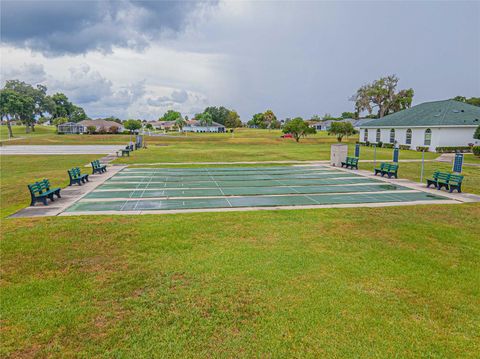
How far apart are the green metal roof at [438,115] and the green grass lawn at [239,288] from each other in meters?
35.2

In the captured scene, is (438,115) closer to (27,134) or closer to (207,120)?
(207,120)

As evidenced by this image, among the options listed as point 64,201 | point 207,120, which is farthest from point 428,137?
point 207,120

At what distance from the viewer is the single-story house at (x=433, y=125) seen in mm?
38688

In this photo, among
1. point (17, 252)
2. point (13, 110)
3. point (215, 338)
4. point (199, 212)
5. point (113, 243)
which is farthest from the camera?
point (13, 110)

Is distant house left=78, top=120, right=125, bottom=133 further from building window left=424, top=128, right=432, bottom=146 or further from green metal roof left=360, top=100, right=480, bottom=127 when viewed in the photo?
building window left=424, top=128, right=432, bottom=146

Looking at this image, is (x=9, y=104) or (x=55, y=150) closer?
(x=55, y=150)

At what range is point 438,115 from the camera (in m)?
41.5

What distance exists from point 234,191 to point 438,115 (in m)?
37.3

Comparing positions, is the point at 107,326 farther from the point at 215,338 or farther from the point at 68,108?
the point at 68,108

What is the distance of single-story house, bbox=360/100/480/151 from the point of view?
38688 mm

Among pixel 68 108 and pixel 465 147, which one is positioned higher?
pixel 68 108

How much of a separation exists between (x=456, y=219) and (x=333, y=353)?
850 cm

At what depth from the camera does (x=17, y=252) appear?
7.57 meters

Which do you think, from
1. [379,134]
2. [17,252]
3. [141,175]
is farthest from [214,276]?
[379,134]
